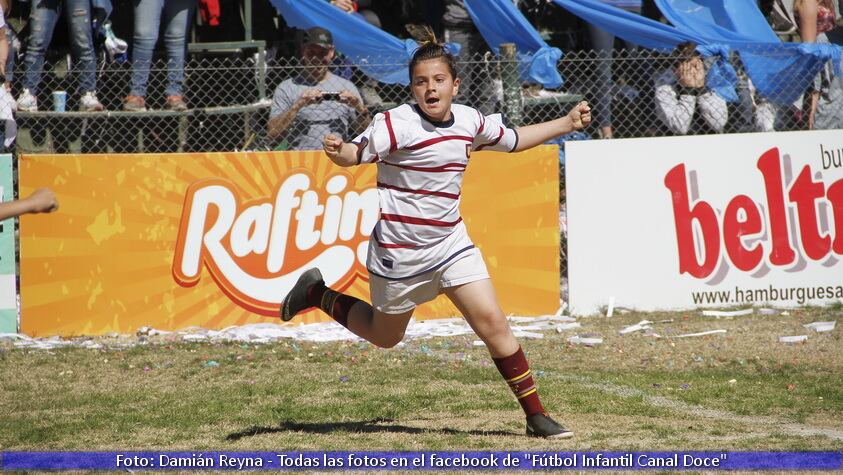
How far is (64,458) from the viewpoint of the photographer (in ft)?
18.5

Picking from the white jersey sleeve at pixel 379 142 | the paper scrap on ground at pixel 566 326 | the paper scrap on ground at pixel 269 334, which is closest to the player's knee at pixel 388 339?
the white jersey sleeve at pixel 379 142

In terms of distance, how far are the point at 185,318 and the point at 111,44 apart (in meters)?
2.68

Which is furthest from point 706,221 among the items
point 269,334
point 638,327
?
point 269,334

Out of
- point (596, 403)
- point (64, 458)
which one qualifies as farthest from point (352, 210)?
point (64, 458)

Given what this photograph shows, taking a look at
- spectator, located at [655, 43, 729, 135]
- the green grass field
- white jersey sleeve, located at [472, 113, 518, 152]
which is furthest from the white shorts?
spectator, located at [655, 43, 729, 135]

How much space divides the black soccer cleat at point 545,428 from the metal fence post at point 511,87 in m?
4.73

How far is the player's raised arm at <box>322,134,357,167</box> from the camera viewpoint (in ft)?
18.2

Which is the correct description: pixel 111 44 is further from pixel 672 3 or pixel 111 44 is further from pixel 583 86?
pixel 672 3

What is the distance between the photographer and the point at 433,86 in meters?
5.78

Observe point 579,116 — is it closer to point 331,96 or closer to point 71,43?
point 331,96

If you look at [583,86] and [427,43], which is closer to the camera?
[427,43]

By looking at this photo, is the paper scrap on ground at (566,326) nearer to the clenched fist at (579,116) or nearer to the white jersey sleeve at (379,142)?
the clenched fist at (579,116)

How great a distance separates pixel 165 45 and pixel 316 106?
159cm

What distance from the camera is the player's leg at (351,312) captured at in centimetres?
619
